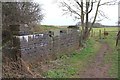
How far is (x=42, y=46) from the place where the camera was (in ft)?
26.0

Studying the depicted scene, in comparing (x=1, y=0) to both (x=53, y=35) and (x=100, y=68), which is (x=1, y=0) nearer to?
(x=53, y=35)

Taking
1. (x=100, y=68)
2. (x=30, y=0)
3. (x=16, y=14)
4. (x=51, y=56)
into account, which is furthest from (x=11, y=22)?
(x=100, y=68)

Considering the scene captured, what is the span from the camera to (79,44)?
14438 mm

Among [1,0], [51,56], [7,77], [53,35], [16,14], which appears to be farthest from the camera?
[53,35]

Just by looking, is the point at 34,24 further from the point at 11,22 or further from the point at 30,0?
the point at 11,22

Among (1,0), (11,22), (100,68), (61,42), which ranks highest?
(1,0)

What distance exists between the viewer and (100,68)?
26.7 feet

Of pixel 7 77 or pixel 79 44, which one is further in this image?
pixel 79 44

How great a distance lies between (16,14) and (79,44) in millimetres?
7751

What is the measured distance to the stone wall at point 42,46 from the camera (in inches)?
266

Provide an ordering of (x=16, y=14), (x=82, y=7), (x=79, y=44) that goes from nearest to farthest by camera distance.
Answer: (x=16, y=14)
(x=79, y=44)
(x=82, y=7)

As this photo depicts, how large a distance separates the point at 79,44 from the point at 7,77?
364 inches

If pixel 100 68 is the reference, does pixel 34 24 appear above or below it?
above

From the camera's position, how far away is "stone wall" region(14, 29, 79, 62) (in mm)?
6751
